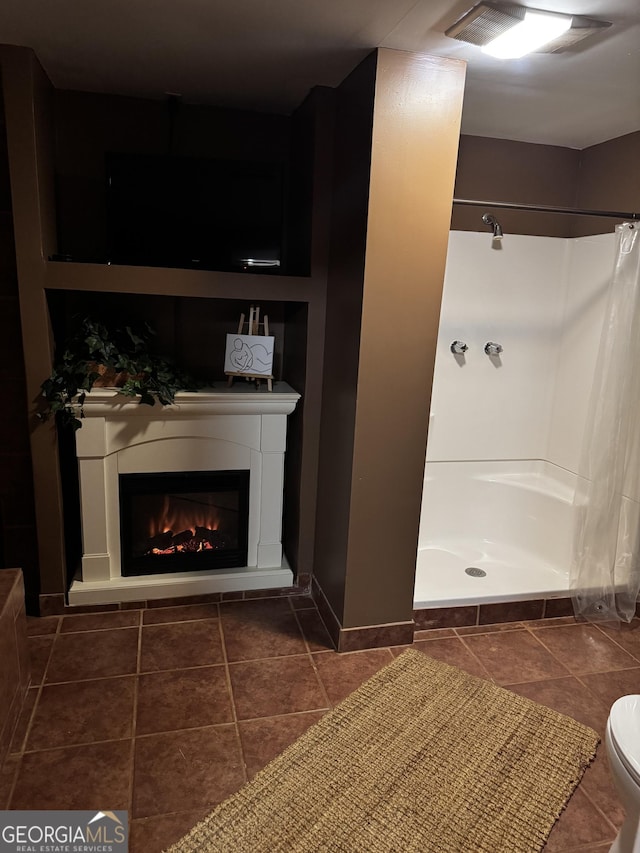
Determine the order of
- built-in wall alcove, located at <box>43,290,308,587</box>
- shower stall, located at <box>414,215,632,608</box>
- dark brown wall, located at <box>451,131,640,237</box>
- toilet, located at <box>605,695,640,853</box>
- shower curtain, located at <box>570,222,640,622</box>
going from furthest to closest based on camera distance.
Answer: shower stall, located at <box>414,215,632,608</box> < dark brown wall, located at <box>451,131,640,237</box> < built-in wall alcove, located at <box>43,290,308,587</box> < shower curtain, located at <box>570,222,640,622</box> < toilet, located at <box>605,695,640,853</box>

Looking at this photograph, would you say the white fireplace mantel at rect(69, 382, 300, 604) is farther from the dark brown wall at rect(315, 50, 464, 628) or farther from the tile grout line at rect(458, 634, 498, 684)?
the tile grout line at rect(458, 634, 498, 684)

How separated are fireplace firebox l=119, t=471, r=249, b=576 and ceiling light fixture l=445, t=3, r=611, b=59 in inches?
78.2

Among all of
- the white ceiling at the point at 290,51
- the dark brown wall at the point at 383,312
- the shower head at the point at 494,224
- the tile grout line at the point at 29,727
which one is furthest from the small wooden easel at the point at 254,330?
the tile grout line at the point at 29,727

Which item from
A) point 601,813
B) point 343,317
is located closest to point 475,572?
point 601,813

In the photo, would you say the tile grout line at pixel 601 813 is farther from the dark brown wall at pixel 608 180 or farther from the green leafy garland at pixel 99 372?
the dark brown wall at pixel 608 180

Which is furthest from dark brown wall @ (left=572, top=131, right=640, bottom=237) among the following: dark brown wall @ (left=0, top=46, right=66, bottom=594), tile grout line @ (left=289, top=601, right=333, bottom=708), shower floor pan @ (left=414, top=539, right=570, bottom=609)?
dark brown wall @ (left=0, top=46, right=66, bottom=594)

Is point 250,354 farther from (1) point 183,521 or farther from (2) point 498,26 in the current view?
(2) point 498,26

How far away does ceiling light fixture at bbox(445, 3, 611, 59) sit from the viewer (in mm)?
1797

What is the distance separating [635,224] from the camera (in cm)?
271

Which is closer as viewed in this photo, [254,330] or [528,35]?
[528,35]

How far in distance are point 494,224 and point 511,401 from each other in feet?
3.40

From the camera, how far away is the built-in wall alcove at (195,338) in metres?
2.89

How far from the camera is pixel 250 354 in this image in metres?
2.91

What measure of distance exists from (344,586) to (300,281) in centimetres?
133
